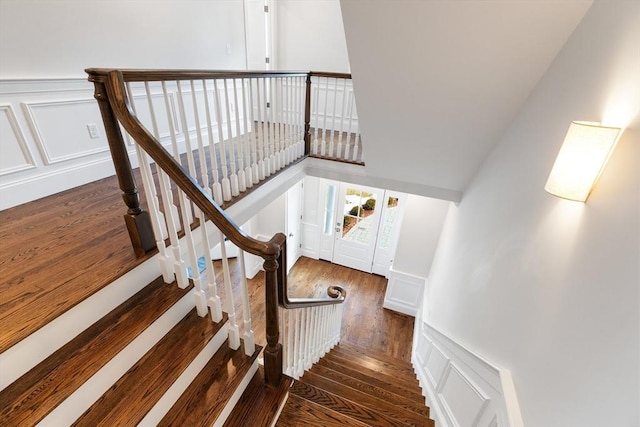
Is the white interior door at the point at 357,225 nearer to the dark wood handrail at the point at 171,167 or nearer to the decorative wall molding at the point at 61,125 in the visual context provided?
the decorative wall molding at the point at 61,125

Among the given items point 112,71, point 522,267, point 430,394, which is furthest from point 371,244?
point 112,71

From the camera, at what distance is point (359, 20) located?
5.61ft

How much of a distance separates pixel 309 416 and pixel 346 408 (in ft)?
0.96

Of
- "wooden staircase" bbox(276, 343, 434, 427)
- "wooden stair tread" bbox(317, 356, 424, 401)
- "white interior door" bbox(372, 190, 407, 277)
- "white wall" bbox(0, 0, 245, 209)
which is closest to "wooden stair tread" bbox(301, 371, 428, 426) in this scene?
"wooden staircase" bbox(276, 343, 434, 427)

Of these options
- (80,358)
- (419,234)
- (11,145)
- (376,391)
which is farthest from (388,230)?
(11,145)

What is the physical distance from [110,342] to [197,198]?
74 centimetres

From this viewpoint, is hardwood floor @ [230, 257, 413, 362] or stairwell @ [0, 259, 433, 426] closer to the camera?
stairwell @ [0, 259, 433, 426]

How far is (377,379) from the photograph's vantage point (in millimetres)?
2676

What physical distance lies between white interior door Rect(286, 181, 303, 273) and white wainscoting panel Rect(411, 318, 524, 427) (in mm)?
3111

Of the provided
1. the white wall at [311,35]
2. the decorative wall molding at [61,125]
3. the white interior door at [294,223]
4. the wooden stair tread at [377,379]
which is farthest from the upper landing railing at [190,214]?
the white interior door at [294,223]

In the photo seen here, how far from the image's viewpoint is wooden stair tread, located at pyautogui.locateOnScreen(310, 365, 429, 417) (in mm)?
2281

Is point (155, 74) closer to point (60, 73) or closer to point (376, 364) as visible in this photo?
point (60, 73)

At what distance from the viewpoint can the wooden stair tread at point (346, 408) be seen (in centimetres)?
176

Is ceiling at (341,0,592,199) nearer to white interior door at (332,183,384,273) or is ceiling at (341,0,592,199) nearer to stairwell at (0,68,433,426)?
stairwell at (0,68,433,426)
